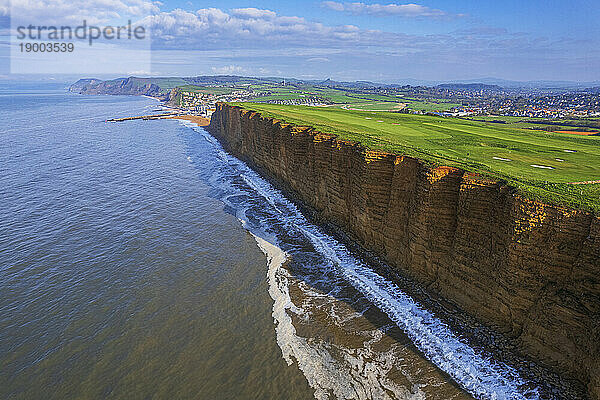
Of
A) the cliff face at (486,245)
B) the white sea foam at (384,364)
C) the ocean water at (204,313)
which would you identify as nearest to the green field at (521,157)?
the cliff face at (486,245)

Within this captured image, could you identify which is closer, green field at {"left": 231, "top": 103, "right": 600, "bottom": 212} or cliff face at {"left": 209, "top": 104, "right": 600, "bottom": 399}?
cliff face at {"left": 209, "top": 104, "right": 600, "bottom": 399}

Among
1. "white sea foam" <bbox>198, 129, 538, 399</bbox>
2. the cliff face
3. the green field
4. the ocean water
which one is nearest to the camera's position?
the cliff face

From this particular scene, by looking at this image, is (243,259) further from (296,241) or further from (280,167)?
(280,167)

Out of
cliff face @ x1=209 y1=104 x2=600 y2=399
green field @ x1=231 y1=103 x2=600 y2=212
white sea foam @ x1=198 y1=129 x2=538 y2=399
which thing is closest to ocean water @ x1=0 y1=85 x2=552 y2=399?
white sea foam @ x1=198 y1=129 x2=538 y2=399

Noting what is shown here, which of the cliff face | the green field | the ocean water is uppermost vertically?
the green field

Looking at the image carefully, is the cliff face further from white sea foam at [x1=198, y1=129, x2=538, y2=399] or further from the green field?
white sea foam at [x1=198, y1=129, x2=538, y2=399]

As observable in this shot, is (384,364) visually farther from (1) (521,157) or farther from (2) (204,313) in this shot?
(1) (521,157)

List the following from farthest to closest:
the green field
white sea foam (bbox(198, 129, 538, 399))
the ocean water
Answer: the green field < the ocean water < white sea foam (bbox(198, 129, 538, 399))

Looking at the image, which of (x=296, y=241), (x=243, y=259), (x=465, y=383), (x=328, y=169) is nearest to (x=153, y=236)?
(x=243, y=259)
